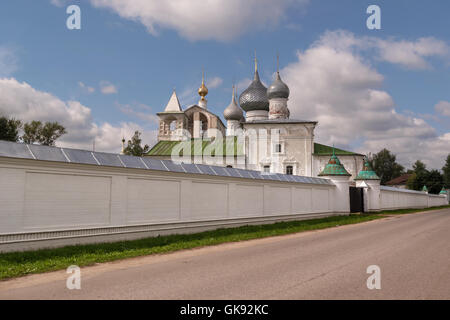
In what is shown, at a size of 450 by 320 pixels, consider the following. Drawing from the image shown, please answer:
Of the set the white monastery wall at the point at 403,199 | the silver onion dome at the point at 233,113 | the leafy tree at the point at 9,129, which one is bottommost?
the white monastery wall at the point at 403,199

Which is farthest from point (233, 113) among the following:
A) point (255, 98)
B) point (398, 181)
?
point (398, 181)

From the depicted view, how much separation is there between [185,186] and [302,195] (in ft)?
30.2

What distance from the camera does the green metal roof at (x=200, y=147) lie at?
39416 millimetres

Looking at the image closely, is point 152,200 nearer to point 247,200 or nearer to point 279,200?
point 247,200

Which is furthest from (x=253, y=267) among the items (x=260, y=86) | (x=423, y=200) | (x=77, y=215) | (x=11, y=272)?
(x=423, y=200)

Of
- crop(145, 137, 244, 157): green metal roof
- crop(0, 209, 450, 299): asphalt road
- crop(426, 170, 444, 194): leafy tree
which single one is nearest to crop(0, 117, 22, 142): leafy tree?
crop(145, 137, 244, 157): green metal roof

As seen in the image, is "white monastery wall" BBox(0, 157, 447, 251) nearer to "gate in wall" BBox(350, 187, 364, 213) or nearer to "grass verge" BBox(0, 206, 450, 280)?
"grass verge" BBox(0, 206, 450, 280)

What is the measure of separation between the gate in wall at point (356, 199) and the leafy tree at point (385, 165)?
58.0 meters

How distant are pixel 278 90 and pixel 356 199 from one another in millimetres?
18298

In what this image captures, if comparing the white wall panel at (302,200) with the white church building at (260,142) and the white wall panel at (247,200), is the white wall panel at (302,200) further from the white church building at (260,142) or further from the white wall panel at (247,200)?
the white church building at (260,142)

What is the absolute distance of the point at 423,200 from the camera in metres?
45.7

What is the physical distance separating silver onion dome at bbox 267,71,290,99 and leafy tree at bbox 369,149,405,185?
48.4m

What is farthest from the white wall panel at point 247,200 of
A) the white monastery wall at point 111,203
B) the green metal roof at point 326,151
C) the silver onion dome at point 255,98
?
the silver onion dome at point 255,98
